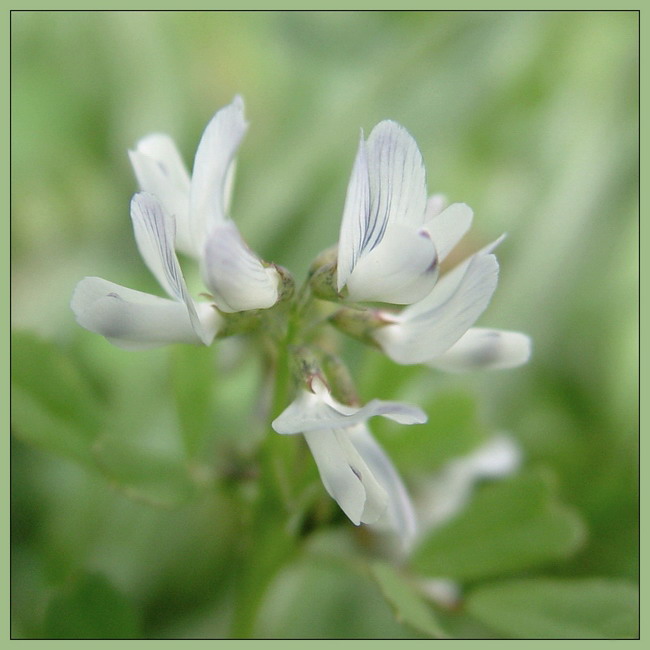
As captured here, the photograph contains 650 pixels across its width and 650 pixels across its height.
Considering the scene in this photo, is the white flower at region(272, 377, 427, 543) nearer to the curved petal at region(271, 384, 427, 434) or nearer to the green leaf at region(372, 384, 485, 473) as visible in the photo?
the curved petal at region(271, 384, 427, 434)

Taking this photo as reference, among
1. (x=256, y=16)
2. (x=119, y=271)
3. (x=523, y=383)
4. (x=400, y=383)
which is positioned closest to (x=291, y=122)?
(x=256, y=16)

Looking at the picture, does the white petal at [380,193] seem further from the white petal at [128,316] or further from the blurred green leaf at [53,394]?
the blurred green leaf at [53,394]

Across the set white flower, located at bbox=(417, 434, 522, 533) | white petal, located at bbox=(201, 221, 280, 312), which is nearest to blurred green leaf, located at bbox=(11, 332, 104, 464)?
white petal, located at bbox=(201, 221, 280, 312)

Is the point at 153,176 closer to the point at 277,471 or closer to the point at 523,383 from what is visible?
the point at 277,471

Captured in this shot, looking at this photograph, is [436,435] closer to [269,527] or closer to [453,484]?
[453,484]

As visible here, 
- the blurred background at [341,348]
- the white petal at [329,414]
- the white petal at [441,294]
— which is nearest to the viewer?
the white petal at [329,414]

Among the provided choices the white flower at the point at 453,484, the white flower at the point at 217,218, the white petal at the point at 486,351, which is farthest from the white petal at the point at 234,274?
the white flower at the point at 453,484

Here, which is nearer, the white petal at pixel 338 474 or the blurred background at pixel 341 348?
the white petal at pixel 338 474
